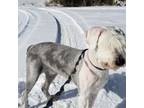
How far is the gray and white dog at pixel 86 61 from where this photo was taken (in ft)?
5.84

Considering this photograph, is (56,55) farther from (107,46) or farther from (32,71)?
(107,46)

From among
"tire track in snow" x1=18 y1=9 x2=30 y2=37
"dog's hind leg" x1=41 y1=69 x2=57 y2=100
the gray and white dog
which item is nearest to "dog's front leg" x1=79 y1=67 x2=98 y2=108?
the gray and white dog

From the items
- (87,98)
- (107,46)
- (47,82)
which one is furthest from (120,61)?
(47,82)

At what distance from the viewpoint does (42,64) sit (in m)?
1.91

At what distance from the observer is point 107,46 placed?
1.77 metres

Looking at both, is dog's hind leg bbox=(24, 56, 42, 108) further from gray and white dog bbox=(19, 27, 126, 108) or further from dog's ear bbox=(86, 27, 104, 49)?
dog's ear bbox=(86, 27, 104, 49)

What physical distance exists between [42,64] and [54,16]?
6.7 inches

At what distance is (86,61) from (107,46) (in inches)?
3.8

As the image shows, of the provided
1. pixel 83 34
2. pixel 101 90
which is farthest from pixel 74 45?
pixel 101 90

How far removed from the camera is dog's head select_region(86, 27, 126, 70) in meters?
1.77

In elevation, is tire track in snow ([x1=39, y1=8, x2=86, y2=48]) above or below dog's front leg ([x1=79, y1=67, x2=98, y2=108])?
above

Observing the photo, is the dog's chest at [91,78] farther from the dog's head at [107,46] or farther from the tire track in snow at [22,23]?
the tire track in snow at [22,23]

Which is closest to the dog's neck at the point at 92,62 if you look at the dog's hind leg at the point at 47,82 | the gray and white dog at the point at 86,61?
the gray and white dog at the point at 86,61
